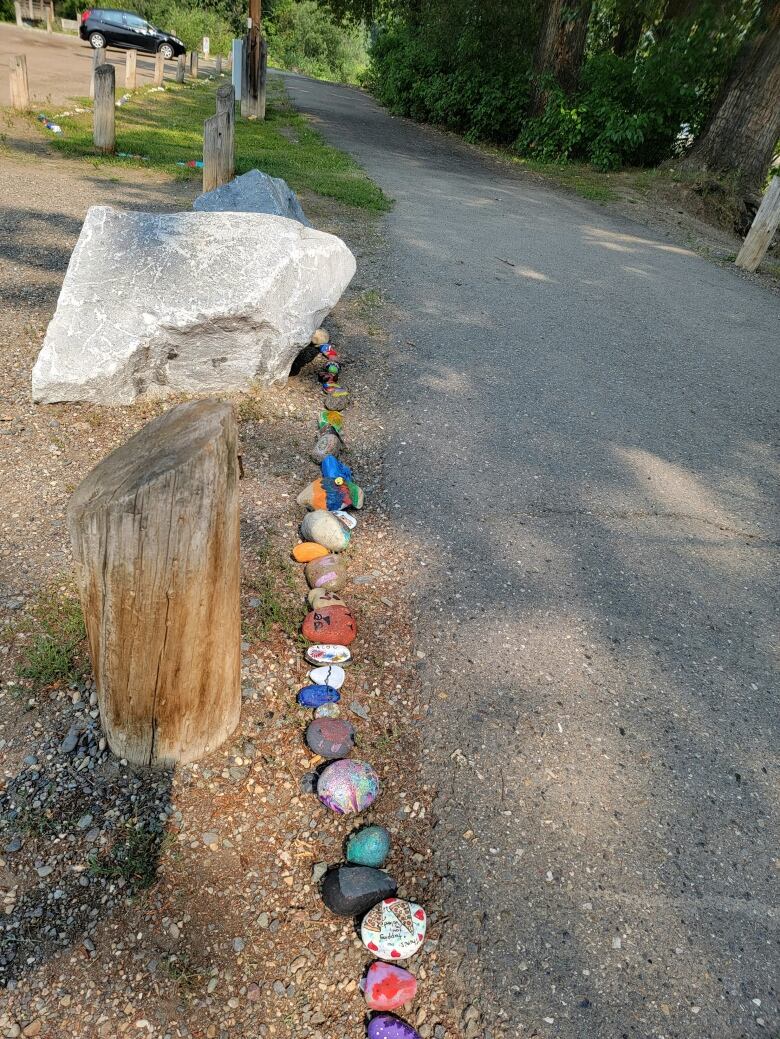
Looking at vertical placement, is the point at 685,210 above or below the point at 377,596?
above

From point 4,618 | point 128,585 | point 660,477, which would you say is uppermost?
point 128,585

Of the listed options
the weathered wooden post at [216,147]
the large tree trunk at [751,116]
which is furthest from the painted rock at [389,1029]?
the large tree trunk at [751,116]

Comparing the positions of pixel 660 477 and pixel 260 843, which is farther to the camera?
pixel 660 477

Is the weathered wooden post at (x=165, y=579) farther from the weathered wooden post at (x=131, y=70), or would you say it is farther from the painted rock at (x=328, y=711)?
the weathered wooden post at (x=131, y=70)

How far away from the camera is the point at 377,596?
279 centimetres

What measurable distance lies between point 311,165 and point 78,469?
8.74 metres

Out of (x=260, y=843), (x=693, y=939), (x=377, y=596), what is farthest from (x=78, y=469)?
(x=693, y=939)

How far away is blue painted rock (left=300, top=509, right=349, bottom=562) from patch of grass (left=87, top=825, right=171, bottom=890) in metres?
1.39

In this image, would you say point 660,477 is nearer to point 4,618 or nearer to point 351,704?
point 351,704

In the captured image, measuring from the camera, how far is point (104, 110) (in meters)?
8.87

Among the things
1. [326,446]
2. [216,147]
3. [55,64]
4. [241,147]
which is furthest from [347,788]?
[55,64]

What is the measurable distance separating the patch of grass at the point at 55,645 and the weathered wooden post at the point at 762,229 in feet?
28.9

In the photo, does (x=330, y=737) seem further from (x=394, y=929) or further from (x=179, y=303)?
(x=179, y=303)

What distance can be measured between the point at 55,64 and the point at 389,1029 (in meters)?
23.7
